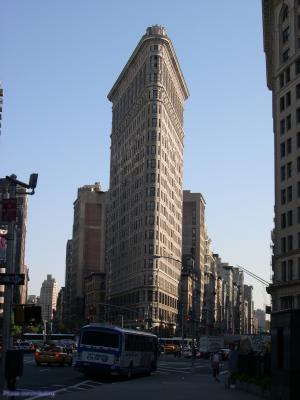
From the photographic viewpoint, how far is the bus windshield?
40094mm

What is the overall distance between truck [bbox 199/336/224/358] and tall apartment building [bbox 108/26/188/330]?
4015cm

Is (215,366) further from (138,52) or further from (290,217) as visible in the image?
(138,52)

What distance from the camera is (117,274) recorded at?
576 feet

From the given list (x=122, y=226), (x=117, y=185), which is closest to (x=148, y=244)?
(x=122, y=226)

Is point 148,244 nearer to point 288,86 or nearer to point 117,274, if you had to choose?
point 117,274

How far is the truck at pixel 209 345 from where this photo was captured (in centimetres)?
10831

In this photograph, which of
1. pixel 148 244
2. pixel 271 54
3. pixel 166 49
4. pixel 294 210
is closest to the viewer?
pixel 294 210

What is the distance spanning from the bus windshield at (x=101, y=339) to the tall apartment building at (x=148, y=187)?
357 feet

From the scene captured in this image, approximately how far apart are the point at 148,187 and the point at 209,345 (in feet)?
179

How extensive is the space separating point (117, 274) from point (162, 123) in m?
40.5

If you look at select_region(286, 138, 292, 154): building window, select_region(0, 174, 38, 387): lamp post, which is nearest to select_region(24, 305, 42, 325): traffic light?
select_region(0, 174, 38, 387): lamp post

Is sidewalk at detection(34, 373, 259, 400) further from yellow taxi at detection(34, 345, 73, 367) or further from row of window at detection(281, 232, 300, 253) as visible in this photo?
row of window at detection(281, 232, 300, 253)

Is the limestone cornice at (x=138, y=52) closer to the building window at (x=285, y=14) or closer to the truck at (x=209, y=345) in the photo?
the truck at (x=209, y=345)

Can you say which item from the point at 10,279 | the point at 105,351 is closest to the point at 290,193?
the point at 105,351
